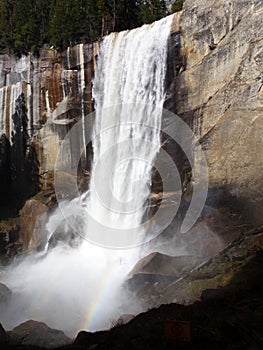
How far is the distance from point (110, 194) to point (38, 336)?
11706 millimetres

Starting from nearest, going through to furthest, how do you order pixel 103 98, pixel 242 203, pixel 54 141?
pixel 242 203, pixel 103 98, pixel 54 141

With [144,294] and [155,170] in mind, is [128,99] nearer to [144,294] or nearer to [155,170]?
[155,170]

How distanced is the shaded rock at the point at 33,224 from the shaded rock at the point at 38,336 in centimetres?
1117

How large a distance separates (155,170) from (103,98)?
6.87 metres

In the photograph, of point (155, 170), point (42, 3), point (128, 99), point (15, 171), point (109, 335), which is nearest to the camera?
point (109, 335)

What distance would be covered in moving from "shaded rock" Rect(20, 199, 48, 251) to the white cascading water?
2.20 ft

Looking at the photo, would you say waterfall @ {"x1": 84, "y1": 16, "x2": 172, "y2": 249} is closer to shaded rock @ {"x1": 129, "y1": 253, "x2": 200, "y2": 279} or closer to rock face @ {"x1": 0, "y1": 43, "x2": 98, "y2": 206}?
rock face @ {"x1": 0, "y1": 43, "x2": 98, "y2": 206}

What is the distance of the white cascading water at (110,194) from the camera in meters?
14.6

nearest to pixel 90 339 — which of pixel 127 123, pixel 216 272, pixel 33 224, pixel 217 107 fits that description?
pixel 216 272

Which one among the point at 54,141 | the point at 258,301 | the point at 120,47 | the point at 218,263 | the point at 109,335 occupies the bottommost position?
the point at 54,141

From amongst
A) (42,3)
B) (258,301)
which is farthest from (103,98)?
(42,3)

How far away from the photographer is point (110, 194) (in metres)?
21.7

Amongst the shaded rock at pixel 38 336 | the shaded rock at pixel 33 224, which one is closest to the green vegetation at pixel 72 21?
the shaded rock at pixel 33 224

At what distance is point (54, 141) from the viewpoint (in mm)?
26750
